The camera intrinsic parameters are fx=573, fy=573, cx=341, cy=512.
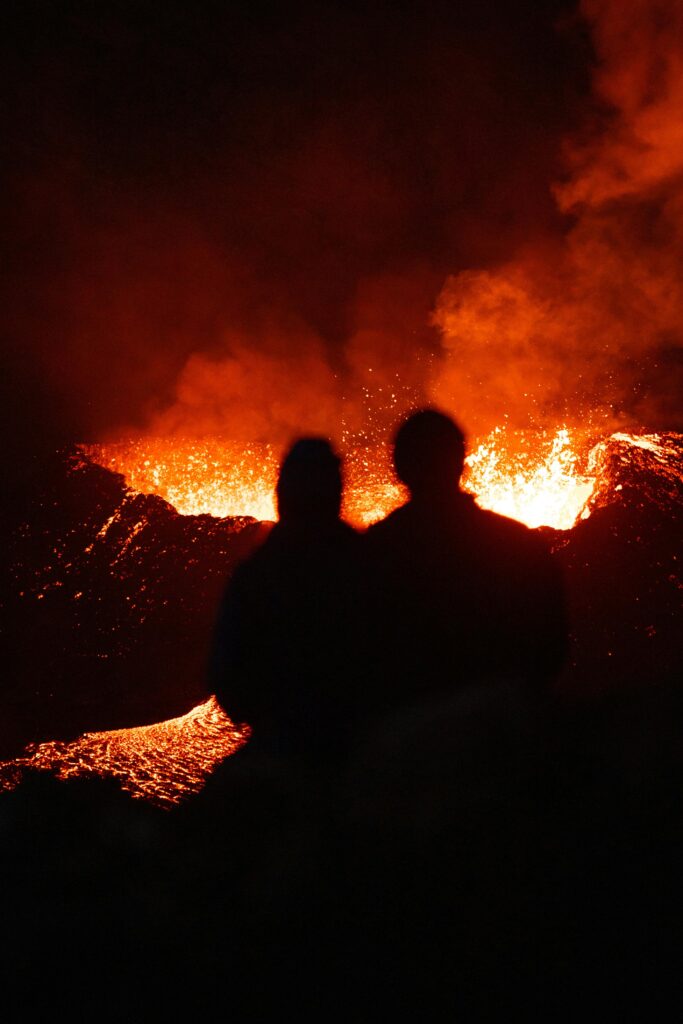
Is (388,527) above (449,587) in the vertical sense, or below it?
above

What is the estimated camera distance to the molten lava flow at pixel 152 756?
1451 millimetres

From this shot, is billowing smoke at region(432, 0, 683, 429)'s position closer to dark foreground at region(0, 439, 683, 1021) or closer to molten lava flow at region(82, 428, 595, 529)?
molten lava flow at region(82, 428, 595, 529)

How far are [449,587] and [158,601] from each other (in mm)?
1960

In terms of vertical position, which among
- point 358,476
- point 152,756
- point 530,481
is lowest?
point 152,756

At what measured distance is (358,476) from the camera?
3.09m

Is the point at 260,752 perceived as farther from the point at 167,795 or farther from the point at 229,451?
the point at 229,451

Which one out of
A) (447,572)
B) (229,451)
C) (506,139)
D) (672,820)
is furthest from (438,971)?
(506,139)

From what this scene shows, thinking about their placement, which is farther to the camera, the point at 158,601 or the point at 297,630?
the point at 158,601

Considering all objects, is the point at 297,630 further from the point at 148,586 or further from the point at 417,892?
the point at 148,586

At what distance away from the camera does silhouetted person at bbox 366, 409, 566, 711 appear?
4.99 feet

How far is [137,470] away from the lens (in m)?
3.45

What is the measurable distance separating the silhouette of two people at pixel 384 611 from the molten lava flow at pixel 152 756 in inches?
8.3

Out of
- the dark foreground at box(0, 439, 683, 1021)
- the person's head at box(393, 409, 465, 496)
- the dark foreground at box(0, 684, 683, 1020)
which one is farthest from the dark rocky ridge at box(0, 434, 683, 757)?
the dark foreground at box(0, 684, 683, 1020)

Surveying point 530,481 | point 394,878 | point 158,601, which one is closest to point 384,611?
point 394,878
